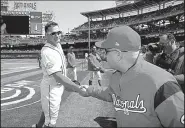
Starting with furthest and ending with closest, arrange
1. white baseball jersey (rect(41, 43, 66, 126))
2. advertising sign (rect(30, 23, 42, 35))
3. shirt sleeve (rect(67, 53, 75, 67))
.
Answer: advertising sign (rect(30, 23, 42, 35)) < shirt sleeve (rect(67, 53, 75, 67)) < white baseball jersey (rect(41, 43, 66, 126))

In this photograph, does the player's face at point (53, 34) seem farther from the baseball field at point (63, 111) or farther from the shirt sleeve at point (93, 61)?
the shirt sleeve at point (93, 61)

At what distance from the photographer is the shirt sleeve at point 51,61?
3328mm

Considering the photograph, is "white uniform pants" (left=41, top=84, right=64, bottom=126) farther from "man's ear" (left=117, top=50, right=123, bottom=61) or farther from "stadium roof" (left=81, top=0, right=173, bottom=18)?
"stadium roof" (left=81, top=0, right=173, bottom=18)

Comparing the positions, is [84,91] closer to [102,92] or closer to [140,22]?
[102,92]

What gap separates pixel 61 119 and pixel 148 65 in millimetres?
3957

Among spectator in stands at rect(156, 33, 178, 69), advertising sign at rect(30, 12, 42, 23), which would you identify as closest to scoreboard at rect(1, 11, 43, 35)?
advertising sign at rect(30, 12, 42, 23)

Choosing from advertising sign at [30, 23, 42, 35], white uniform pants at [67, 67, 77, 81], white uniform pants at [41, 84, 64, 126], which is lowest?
white uniform pants at [67, 67, 77, 81]

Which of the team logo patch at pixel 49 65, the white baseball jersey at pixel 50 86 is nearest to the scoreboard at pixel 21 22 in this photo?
the white baseball jersey at pixel 50 86

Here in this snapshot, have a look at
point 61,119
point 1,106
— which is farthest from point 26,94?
point 61,119

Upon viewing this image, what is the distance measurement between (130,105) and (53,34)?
87.9 inches

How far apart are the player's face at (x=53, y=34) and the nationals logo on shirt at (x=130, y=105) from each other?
198cm

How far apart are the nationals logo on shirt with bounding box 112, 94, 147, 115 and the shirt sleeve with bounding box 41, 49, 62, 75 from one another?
1.64m

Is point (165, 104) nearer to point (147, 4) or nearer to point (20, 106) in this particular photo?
point (20, 106)

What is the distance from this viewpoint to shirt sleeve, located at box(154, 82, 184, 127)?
142cm
